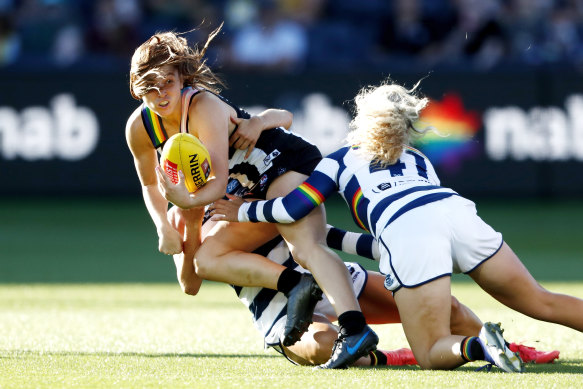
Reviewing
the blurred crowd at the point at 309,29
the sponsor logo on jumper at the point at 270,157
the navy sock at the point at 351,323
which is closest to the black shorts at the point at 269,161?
the sponsor logo on jumper at the point at 270,157

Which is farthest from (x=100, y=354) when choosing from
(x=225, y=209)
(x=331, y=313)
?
(x=331, y=313)

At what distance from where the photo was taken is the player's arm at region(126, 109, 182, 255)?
5.27m

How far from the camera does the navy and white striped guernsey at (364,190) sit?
472 cm

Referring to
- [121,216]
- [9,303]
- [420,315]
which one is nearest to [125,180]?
[121,216]

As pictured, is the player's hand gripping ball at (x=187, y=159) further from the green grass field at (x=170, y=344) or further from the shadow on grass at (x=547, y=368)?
the shadow on grass at (x=547, y=368)

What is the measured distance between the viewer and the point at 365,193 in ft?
15.8

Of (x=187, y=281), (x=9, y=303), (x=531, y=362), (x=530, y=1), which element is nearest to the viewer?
(x=531, y=362)

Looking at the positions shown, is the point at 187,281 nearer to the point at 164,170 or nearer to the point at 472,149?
the point at 164,170

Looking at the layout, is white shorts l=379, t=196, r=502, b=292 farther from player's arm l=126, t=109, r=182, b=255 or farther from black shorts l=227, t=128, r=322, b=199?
player's arm l=126, t=109, r=182, b=255

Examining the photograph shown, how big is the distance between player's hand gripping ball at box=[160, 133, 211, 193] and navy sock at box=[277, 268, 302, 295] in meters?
0.60

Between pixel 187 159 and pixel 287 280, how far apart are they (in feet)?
2.48

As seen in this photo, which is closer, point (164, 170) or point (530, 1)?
point (164, 170)

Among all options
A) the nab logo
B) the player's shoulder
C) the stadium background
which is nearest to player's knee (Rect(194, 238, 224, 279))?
the player's shoulder

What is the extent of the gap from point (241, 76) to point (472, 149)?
2.96 m
